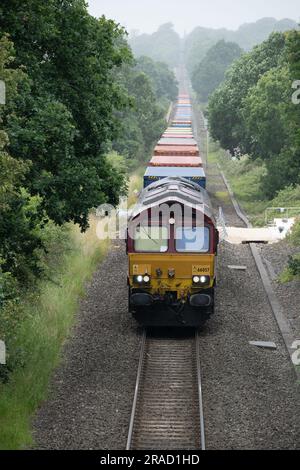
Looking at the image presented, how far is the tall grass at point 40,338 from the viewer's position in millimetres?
13016

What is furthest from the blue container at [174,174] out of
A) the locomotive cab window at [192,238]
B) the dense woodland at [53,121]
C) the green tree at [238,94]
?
the green tree at [238,94]

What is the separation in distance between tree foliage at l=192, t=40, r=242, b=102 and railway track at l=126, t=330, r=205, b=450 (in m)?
120

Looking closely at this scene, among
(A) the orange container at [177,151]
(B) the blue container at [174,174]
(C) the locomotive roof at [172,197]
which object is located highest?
(C) the locomotive roof at [172,197]

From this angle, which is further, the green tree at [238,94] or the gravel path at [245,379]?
the green tree at [238,94]

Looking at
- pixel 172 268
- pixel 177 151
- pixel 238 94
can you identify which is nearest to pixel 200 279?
pixel 172 268

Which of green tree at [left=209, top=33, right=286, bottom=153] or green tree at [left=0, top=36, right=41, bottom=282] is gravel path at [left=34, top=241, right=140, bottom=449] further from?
green tree at [left=209, top=33, right=286, bottom=153]

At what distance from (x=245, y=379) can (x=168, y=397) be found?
184cm

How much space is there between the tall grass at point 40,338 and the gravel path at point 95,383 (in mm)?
245

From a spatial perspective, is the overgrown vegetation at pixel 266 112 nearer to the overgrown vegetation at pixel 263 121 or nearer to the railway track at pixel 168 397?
the overgrown vegetation at pixel 263 121

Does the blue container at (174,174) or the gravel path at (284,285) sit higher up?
the blue container at (174,174)

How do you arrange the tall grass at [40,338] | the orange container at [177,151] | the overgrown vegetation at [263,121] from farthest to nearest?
the overgrown vegetation at [263,121]
the orange container at [177,151]
the tall grass at [40,338]

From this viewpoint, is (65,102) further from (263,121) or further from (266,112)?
(263,121)
